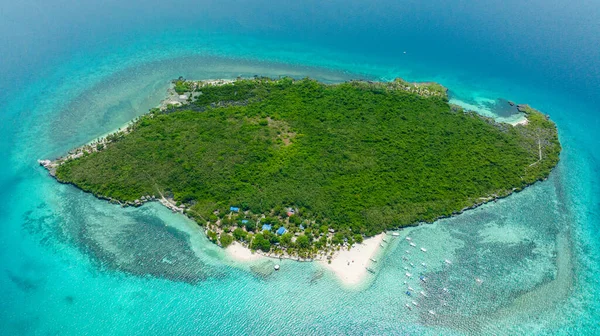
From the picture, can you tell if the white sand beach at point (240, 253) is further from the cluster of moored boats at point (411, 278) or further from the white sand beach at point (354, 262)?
the cluster of moored boats at point (411, 278)

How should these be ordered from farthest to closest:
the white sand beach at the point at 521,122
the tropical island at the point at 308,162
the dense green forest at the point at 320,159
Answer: the white sand beach at the point at 521,122 → the dense green forest at the point at 320,159 → the tropical island at the point at 308,162

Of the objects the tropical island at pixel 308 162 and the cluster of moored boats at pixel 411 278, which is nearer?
the cluster of moored boats at pixel 411 278

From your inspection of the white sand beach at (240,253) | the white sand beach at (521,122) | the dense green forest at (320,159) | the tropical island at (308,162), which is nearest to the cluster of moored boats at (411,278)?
the tropical island at (308,162)

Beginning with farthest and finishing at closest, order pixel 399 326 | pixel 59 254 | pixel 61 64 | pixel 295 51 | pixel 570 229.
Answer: pixel 295 51
pixel 61 64
pixel 570 229
pixel 59 254
pixel 399 326

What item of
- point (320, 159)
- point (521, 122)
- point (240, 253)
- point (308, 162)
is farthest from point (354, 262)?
point (521, 122)

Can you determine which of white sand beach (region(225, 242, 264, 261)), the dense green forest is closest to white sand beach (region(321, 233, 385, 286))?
the dense green forest

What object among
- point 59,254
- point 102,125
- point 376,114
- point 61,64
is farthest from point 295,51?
point 59,254

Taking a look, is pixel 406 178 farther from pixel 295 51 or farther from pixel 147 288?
pixel 295 51
